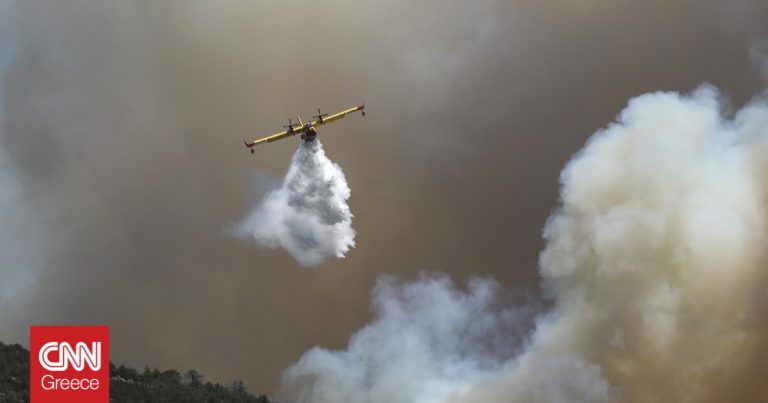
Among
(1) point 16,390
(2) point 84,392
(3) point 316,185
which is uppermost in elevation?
(3) point 316,185

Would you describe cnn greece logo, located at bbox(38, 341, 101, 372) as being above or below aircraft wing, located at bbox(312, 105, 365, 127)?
below

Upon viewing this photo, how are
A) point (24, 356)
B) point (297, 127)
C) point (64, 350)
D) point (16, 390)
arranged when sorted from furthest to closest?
point (24, 356) < point (16, 390) < point (297, 127) < point (64, 350)

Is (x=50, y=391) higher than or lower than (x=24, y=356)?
lower

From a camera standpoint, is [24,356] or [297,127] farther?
[24,356]

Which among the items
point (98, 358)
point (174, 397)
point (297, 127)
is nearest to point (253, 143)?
point (297, 127)

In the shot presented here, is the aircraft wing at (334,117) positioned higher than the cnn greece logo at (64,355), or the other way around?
the aircraft wing at (334,117)

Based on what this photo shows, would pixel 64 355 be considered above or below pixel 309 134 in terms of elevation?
below

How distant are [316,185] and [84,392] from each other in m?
46.0

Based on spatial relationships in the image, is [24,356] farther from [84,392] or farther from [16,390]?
[84,392]

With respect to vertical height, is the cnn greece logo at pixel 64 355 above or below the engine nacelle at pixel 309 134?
below

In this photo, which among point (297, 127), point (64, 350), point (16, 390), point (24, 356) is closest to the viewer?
point (64, 350)

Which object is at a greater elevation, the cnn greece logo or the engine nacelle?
the engine nacelle

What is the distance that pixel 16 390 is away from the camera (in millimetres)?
174000

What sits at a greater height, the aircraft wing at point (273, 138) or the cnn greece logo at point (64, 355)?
the aircraft wing at point (273, 138)
